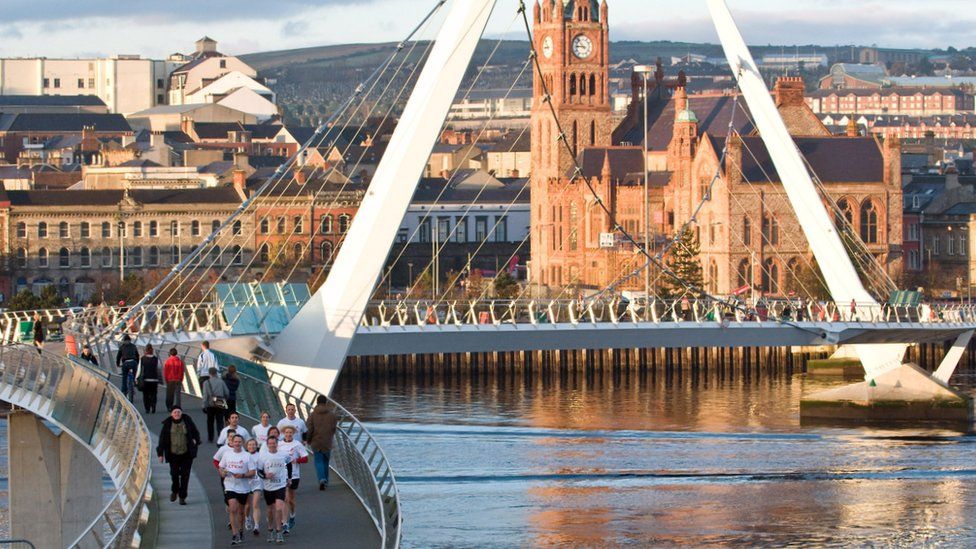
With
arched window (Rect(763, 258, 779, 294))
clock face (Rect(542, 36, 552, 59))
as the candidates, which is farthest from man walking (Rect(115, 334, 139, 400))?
clock face (Rect(542, 36, 552, 59))

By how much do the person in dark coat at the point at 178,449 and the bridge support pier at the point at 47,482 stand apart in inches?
325

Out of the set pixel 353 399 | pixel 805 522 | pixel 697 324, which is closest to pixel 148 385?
pixel 805 522

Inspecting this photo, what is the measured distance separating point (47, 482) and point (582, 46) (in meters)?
73.4

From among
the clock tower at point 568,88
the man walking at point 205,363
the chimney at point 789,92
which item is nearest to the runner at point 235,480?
the man walking at point 205,363

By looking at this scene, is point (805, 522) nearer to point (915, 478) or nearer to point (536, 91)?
point (915, 478)

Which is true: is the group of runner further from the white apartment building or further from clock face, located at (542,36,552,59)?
the white apartment building

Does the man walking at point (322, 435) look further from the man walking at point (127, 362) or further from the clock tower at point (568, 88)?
the clock tower at point (568, 88)

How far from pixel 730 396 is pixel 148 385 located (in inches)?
1232

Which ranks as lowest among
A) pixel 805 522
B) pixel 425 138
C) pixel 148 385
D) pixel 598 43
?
pixel 805 522

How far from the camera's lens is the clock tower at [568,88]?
9912 centimetres

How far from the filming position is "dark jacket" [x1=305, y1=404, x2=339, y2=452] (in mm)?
21562

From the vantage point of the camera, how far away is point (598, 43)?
101375mm

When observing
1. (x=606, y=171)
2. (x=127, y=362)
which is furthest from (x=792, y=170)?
(x=606, y=171)

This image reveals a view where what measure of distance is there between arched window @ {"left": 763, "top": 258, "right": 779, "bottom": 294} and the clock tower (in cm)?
1364
